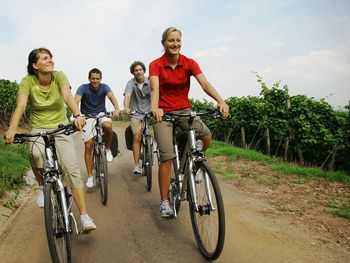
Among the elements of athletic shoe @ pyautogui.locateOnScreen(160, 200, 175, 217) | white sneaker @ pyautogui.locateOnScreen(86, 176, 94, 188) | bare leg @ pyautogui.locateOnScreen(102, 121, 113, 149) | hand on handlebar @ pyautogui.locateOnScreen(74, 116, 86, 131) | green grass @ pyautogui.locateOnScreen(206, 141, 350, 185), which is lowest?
green grass @ pyautogui.locateOnScreen(206, 141, 350, 185)

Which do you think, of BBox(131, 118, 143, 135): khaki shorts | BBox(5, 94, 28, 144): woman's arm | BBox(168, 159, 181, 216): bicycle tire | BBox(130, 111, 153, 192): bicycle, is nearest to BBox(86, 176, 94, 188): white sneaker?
BBox(130, 111, 153, 192): bicycle

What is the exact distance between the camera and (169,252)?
3.93 m

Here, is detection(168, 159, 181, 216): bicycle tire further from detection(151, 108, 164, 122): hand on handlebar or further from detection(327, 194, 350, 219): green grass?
detection(327, 194, 350, 219): green grass

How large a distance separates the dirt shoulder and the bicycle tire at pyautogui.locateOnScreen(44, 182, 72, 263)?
2.83 meters

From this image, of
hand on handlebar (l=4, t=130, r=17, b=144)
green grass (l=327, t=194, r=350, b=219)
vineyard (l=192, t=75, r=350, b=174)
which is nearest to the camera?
hand on handlebar (l=4, t=130, r=17, b=144)

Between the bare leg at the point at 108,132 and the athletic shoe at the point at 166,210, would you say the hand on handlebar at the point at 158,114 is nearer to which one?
the athletic shoe at the point at 166,210

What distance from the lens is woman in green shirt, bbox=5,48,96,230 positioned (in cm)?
393

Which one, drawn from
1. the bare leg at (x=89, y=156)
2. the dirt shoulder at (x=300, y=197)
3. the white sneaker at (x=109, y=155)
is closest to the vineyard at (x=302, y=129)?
the dirt shoulder at (x=300, y=197)

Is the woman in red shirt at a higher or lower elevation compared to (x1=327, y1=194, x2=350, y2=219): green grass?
higher

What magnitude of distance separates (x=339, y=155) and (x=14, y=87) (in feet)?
70.9

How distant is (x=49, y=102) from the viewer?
408 centimetres

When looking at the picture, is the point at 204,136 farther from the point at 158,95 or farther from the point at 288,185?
the point at 288,185

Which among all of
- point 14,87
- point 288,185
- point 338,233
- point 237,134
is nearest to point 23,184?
point 288,185

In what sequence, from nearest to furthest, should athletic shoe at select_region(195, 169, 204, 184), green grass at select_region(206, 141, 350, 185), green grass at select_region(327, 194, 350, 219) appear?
1. athletic shoe at select_region(195, 169, 204, 184)
2. green grass at select_region(327, 194, 350, 219)
3. green grass at select_region(206, 141, 350, 185)
